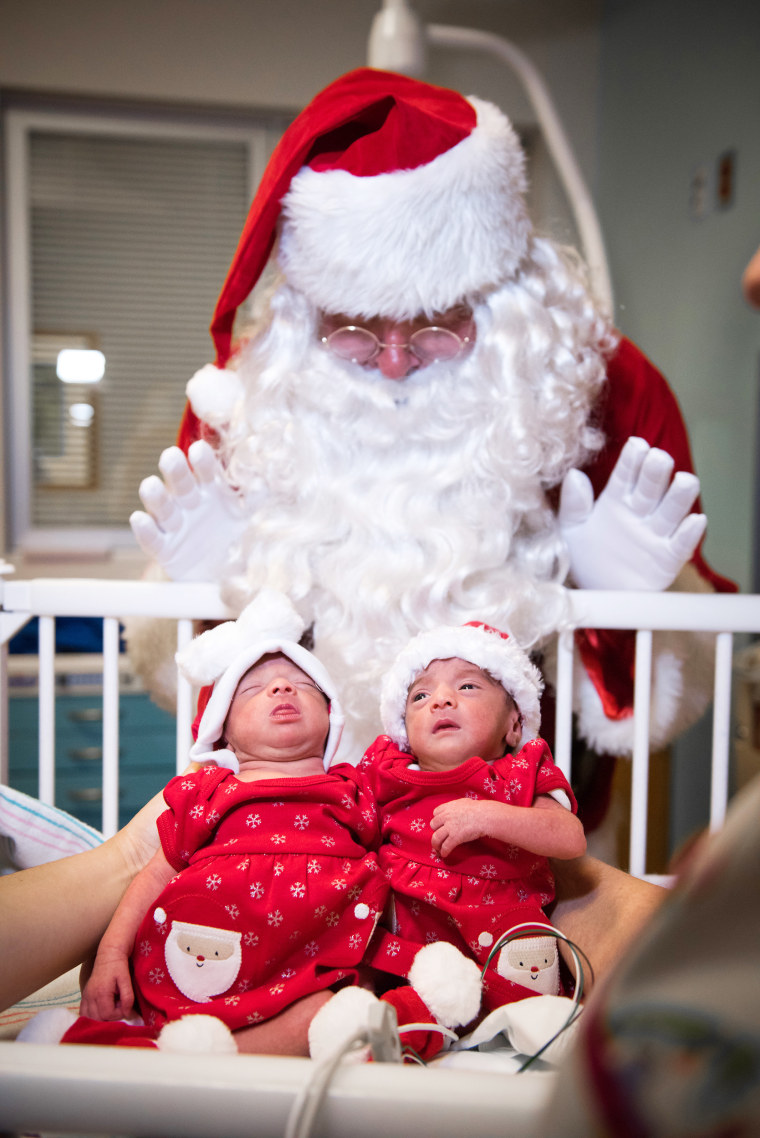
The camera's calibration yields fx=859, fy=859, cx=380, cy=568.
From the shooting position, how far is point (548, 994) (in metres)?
0.81

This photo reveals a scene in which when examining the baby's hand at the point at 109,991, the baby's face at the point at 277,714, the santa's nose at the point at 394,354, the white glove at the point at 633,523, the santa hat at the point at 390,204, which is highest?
the santa hat at the point at 390,204

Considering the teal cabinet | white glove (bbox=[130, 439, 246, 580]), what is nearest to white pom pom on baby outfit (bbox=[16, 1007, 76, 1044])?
white glove (bbox=[130, 439, 246, 580])

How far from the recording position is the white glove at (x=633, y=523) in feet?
3.66

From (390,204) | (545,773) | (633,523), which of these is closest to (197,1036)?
(545,773)

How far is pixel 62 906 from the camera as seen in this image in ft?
2.75

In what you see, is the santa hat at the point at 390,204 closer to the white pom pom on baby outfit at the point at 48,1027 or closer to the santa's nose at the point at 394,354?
the santa's nose at the point at 394,354

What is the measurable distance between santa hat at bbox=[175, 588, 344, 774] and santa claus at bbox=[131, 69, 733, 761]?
183mm

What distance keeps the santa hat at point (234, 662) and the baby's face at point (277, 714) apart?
0.4 inches

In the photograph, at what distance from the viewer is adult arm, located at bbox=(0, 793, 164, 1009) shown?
779mm

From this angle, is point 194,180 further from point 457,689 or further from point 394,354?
point 457,689

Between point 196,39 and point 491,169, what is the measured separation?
6.12ft

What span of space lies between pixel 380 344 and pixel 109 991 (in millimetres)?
859

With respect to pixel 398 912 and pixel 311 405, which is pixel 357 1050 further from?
pixel 311 405

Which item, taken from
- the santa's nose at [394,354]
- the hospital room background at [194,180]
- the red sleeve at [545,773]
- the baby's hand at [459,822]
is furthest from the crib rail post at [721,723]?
the hospital room background at [194,180]
